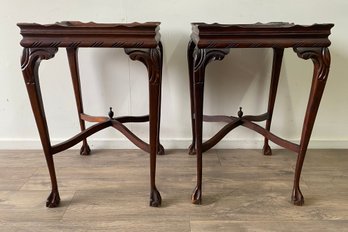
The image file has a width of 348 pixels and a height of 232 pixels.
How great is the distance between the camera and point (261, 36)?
0.97 meters

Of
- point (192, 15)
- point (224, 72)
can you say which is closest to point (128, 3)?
point (192, 15)

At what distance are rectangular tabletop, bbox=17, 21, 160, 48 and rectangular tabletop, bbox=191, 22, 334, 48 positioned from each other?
16cm

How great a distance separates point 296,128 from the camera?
1.56 metres

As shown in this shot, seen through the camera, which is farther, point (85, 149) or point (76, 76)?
point (85, 149)

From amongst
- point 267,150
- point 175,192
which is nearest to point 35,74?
point 175,192

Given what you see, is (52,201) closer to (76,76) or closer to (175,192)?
(175,192)

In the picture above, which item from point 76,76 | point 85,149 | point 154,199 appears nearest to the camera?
point 154,199

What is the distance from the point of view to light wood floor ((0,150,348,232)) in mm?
1021

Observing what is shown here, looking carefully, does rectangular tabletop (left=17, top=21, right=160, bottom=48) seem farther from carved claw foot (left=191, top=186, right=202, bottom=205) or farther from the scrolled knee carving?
carved claw foot (left=191, top=186, right=202, bottom=205)

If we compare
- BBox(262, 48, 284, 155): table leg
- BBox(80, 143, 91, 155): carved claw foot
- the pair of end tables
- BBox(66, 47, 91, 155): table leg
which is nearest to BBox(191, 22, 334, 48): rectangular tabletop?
the pair of end tables

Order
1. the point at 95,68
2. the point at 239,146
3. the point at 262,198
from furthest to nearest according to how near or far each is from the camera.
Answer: the point at 239,146
the point at 95,68
the point at 262,198

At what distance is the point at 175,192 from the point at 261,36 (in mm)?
629

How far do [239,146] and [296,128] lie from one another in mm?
289

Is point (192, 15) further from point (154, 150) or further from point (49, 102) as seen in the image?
point (49, 102)
